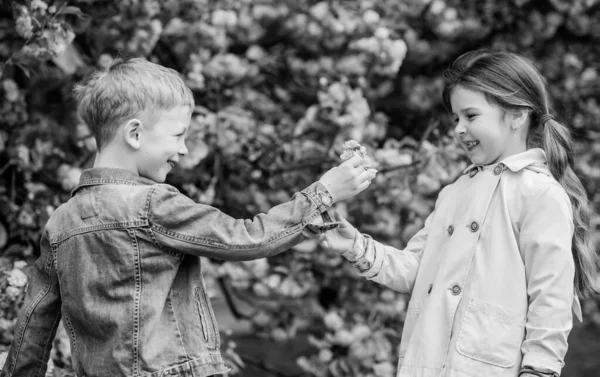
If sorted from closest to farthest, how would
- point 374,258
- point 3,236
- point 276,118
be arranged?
point 374,258 < point 3,236 < point 276,118

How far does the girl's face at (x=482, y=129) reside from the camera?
2350 mm

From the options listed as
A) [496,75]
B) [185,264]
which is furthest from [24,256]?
[496,75]

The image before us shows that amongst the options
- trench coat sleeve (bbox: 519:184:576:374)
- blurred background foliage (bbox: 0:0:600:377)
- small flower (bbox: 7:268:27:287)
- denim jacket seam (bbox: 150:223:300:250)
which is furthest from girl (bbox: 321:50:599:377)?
small flower (bbox: 7:268:27:287)

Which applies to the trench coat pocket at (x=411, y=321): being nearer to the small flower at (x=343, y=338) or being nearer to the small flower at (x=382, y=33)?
the small flower at (x=343, y=338)

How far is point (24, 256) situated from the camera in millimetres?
3156

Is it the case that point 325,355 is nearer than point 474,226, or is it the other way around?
point 474,226

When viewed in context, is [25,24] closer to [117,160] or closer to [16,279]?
[16,279]

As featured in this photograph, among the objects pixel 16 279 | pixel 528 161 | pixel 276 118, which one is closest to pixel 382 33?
pixel 276 118

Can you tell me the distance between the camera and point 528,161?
231cm

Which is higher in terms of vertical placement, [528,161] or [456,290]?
[528,161]

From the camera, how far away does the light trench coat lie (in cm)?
215

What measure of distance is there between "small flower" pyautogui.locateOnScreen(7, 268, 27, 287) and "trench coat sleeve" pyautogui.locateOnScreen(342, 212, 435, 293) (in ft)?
3.28

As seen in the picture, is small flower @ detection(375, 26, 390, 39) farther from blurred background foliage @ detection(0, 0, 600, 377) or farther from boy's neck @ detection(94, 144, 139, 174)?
boy's neck @ detection(94, 144, 139, 174)

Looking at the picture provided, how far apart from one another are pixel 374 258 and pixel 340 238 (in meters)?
0.11
